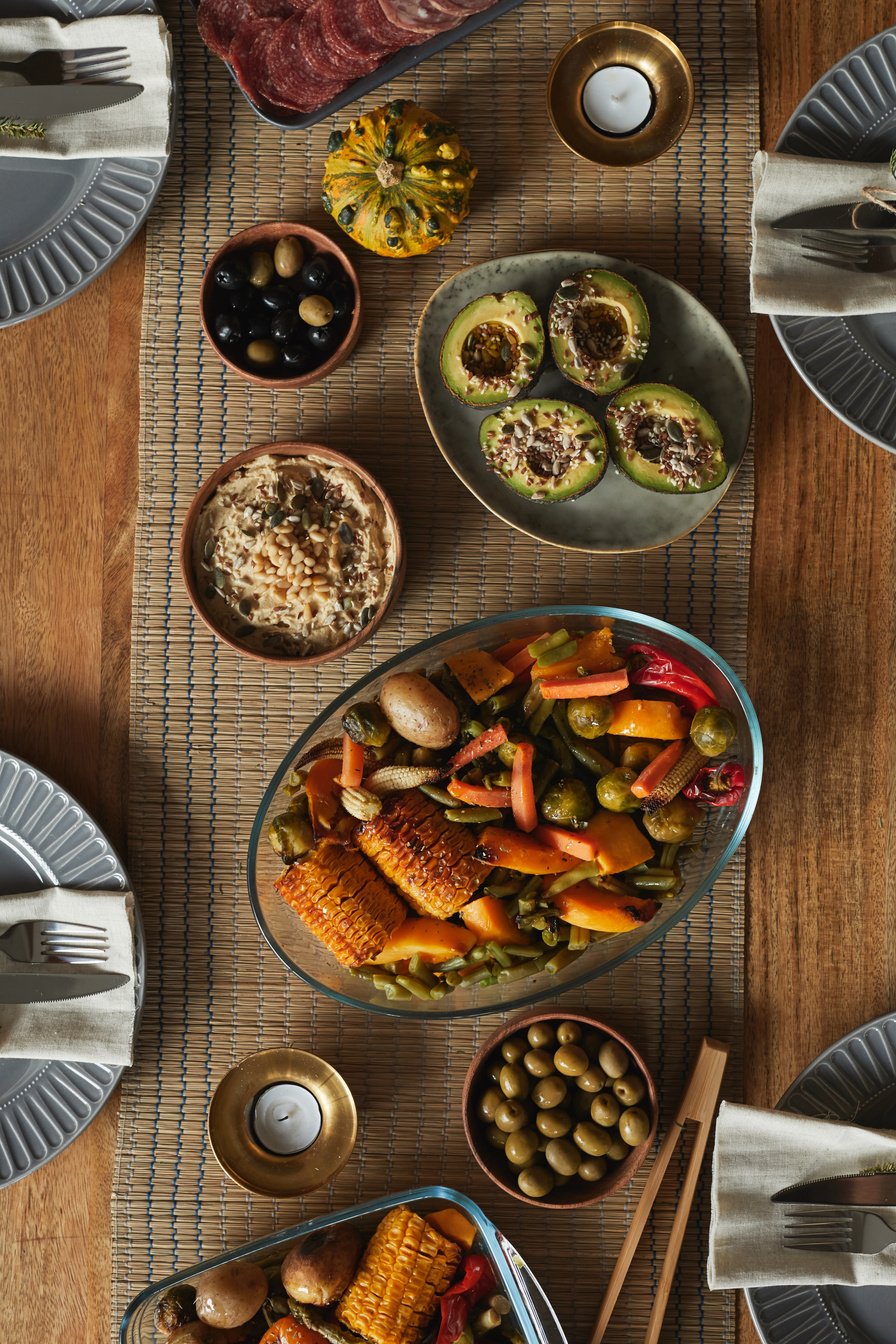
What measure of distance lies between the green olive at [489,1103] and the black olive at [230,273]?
1.44 metres

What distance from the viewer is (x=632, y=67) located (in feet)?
5.83

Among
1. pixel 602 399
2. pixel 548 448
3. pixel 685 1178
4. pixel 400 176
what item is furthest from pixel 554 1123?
pixel 400 176

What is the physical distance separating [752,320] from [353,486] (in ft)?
2.54

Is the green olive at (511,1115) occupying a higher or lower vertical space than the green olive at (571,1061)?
lower

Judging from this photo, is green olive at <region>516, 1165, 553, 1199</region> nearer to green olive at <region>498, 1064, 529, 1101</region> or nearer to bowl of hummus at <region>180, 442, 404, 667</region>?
green olive at <region>498, 1064, 529, 1101</region>

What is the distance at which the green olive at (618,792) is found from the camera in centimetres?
170

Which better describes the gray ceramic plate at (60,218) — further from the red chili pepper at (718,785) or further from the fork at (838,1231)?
the fork at (838,1231)

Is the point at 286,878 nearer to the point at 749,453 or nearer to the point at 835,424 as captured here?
the point at 749,453

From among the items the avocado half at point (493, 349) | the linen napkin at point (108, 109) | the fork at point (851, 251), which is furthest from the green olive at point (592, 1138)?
the linen napkin at point (108, 109)

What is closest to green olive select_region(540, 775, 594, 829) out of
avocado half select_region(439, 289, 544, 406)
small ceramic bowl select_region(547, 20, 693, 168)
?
avocado half select_region(439, 289, 544, 406)

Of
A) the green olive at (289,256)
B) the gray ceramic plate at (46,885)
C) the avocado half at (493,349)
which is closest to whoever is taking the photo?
the avocado half at (493,349)

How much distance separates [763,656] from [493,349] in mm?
728

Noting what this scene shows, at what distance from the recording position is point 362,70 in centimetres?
172

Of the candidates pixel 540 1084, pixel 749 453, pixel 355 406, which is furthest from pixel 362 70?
pixel 540 1084
